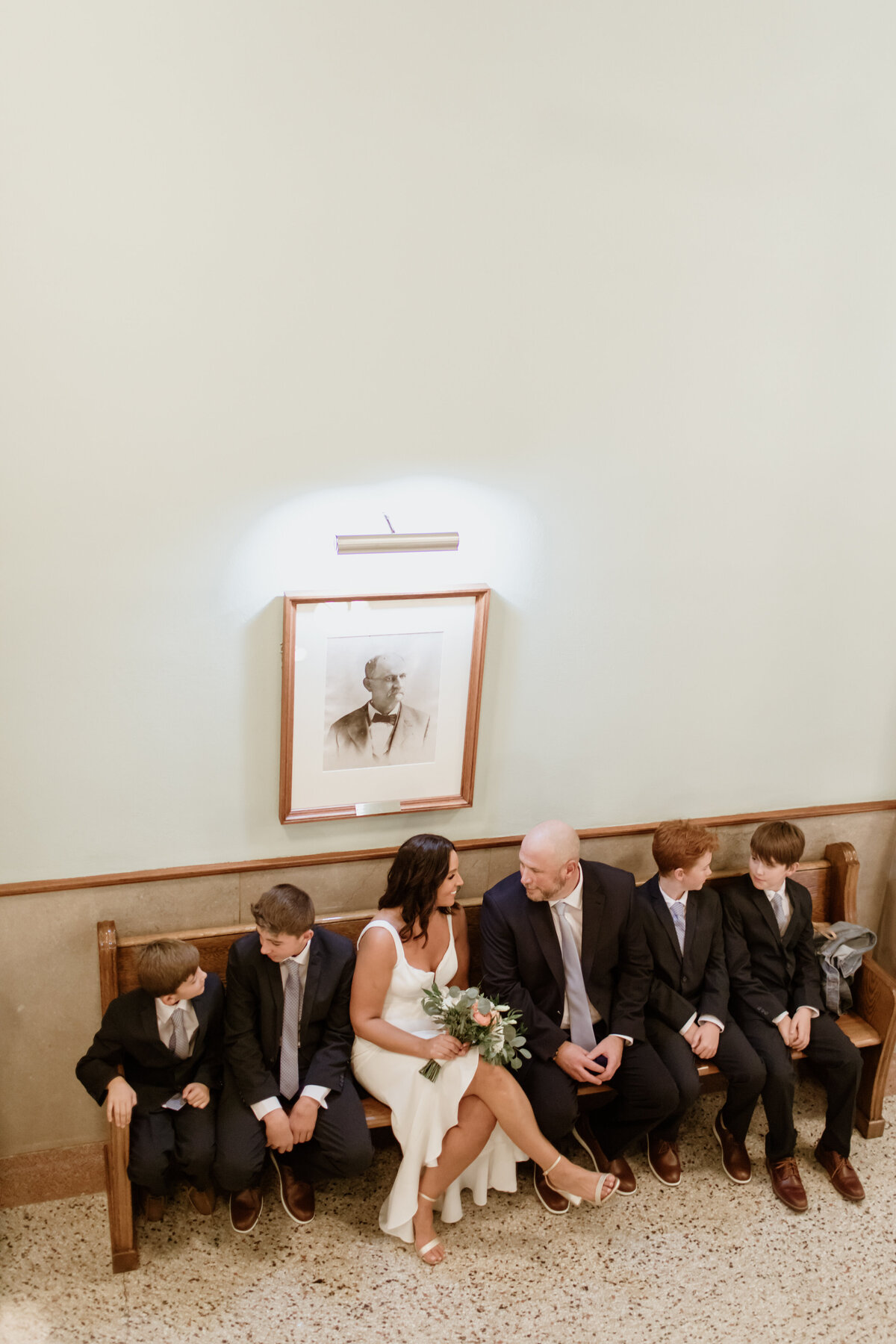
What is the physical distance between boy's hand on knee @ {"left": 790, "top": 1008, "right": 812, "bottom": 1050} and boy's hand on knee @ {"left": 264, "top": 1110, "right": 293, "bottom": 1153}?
86.7 inches

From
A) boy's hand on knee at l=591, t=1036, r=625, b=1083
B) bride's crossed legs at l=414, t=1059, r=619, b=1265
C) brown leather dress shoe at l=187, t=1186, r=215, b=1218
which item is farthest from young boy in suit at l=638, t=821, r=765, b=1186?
brown leather dress shoe at l=187, t=1186, r=215, b=1218

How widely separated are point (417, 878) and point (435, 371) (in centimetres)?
192

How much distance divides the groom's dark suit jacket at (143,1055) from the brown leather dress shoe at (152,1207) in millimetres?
397

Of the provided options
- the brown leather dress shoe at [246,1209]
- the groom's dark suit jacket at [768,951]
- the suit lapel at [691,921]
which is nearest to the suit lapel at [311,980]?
the brown leather dress shoe at [246,1209]

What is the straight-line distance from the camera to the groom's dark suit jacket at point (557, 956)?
455 cm

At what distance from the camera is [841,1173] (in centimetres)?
471

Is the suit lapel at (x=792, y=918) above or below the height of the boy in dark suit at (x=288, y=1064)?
above

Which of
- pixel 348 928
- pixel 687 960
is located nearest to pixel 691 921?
pixel 687 960

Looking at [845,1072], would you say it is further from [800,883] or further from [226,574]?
[226,574]

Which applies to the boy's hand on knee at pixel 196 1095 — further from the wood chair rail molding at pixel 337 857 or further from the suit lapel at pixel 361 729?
the suit lapel at pixel 361 729

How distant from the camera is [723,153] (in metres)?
4.23

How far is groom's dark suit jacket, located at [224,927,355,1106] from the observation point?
14.0ft

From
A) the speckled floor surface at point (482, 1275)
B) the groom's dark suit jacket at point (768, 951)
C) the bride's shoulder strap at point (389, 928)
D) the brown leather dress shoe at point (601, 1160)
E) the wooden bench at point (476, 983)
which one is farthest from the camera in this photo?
the groom's dark suit jacket at point (768, 951)

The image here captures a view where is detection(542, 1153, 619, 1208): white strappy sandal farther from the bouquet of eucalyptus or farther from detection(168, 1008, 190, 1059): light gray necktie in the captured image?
detection(168, 1008, 190, 1059): light gray necktie
